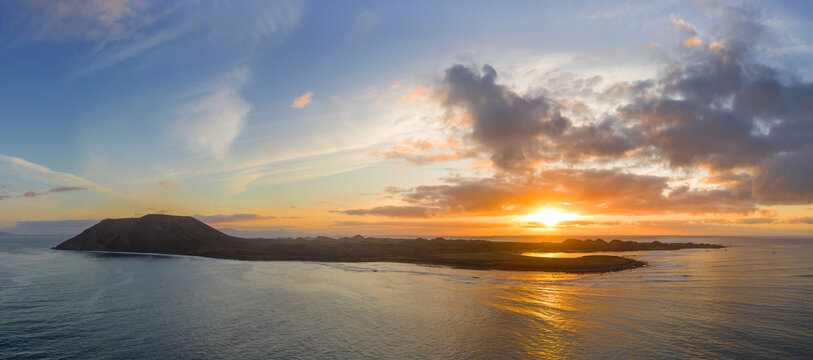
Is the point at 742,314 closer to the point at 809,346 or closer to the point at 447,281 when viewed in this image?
the point at 809,346

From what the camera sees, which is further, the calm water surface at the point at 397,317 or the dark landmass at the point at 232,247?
the dark landmass at the point at 232,247

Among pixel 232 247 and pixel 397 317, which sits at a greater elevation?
pixel 232 247

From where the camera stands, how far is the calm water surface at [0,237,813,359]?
28.7 m

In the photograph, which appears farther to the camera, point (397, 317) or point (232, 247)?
point (232, 247)

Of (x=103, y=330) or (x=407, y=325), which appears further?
(x=407, y=325)

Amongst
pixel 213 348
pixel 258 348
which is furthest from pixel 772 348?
pixel 213 348

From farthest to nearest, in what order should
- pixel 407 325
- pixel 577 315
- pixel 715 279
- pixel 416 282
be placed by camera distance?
1. pixel 715 279
2. pixel 416 282
3. pixel 577 315
4. pixel 407 325

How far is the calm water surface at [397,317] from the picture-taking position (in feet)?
94.2

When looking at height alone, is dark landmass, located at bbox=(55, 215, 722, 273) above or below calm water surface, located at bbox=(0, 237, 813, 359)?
above

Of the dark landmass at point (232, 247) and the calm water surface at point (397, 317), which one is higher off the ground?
the dark landmass at point (232, 247)

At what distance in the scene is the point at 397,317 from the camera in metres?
39.2

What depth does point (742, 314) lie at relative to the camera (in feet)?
134

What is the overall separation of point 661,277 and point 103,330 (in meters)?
84.6

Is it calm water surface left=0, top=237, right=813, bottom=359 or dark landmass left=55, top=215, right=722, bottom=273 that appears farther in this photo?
dark landmass left=55, top=215, right=722, bottom=273
